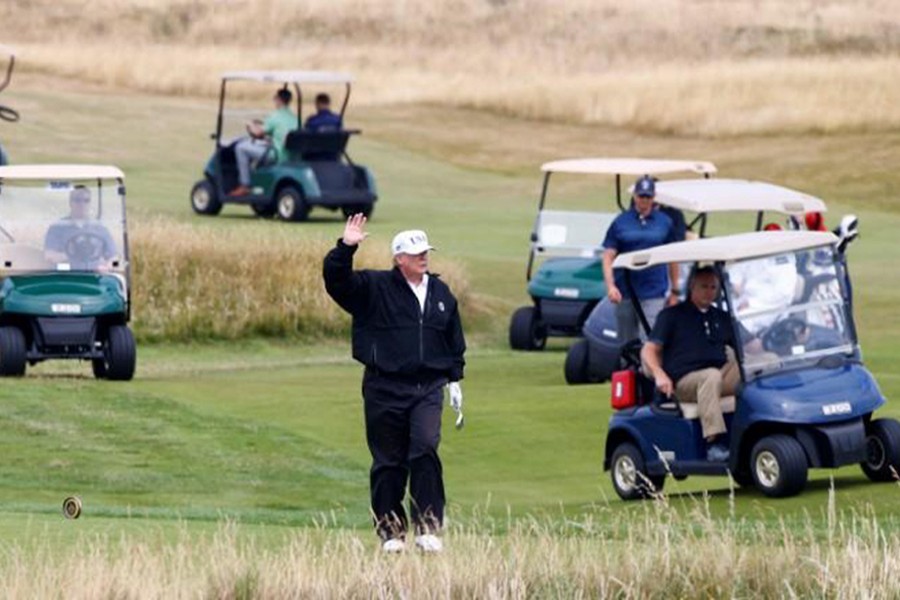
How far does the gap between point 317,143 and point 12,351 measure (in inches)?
603

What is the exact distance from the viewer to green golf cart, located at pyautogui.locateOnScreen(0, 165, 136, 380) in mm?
19688

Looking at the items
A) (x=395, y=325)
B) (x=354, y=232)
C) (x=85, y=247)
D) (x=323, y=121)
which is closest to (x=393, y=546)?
(x=395, y=325)

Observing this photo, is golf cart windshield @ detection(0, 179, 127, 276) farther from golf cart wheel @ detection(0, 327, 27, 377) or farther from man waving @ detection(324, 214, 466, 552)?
man waving @ detection(324, 214, 466, 552)

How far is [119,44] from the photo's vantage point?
6681 centimetres

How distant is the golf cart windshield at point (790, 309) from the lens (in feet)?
48.6

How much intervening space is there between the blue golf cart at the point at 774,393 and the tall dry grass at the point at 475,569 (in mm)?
3045

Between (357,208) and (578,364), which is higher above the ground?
(578,364)

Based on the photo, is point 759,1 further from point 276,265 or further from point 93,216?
point 93,216

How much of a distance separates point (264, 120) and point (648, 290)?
55.5 ft

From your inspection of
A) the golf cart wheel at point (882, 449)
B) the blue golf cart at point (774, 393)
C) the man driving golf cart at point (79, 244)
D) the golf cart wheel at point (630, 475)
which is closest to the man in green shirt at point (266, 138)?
the man driving golf cart at point (79, 244)

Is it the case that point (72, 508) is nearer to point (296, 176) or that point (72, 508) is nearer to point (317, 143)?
point (296, 176)

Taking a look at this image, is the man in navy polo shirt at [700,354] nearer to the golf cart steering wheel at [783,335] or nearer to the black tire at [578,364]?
the golf cart steering wheel at [783,335]

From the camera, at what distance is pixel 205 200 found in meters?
35.3

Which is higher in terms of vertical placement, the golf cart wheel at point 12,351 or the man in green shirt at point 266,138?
the man in green shirt at point 266,138
